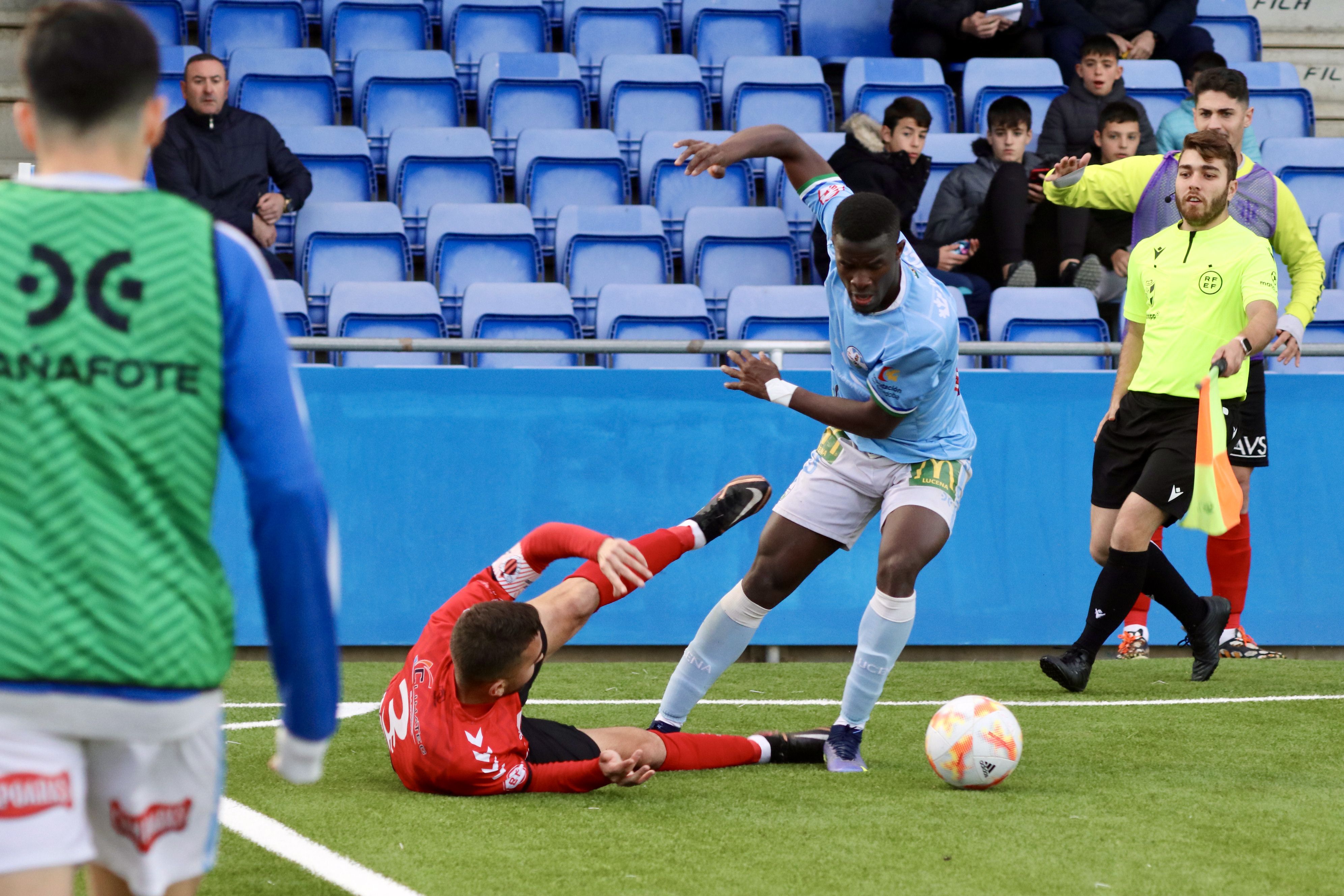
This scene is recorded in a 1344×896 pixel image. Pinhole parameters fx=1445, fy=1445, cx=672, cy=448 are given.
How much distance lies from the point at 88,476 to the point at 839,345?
11.6 ft

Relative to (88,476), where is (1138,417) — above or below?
below

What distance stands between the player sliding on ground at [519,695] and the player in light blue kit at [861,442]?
1.09 ft

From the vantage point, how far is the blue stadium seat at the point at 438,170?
9.54 m

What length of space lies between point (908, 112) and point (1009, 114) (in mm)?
731

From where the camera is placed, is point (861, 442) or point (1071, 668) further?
point (1071, 668)

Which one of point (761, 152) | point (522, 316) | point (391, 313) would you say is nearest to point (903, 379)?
point (761, 152)

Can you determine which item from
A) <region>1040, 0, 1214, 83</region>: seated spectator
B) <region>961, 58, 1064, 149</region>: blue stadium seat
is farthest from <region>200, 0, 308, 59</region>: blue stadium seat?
<region>1040, 0, 1214, 83</region>: seated spectator

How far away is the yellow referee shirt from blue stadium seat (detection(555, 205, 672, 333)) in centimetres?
342

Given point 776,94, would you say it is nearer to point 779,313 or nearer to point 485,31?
point 485,31

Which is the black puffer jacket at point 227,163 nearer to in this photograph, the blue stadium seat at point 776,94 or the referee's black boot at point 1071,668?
the blue stadium seat at point 776,94

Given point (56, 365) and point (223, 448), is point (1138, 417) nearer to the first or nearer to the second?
point (223, 448)

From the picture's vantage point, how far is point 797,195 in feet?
31.0

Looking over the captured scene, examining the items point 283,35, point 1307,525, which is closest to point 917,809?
point 1307,525

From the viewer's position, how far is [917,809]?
416cm
